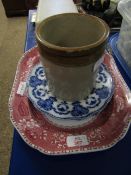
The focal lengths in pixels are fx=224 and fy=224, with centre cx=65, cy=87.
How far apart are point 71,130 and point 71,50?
0.16m

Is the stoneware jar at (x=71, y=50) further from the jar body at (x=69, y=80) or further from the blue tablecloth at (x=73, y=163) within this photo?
the blue tablecloth at (x=73, y=163)

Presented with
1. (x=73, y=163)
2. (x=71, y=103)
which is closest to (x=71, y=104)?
(x=71, y=103)

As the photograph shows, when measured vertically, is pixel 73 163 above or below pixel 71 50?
below

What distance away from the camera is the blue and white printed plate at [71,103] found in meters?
0.40

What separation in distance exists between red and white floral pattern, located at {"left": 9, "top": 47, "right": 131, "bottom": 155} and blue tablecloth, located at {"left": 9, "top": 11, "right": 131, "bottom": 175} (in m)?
0.02

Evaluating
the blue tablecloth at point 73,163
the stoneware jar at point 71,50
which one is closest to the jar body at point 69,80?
the stoneware jar at point 71,50

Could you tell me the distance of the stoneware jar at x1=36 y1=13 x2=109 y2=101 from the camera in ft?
1.07

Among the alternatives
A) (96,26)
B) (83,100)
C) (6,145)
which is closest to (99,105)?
(83,100)

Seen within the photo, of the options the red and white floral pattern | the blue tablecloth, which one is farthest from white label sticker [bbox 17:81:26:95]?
the blue tablecloth

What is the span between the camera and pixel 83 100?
42 centimetres

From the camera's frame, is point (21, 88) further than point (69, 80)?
Yes

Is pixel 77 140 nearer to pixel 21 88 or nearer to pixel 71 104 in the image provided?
pixel 71 104

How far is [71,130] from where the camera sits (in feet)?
1.34

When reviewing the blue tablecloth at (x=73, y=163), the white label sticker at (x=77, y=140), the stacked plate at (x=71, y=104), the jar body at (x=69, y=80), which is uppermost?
the jar body at (x=69, y=80)
